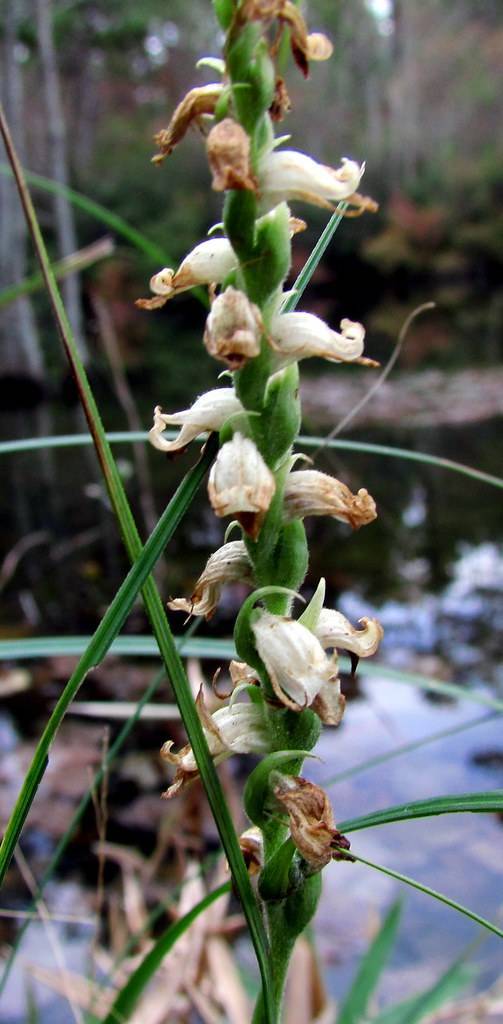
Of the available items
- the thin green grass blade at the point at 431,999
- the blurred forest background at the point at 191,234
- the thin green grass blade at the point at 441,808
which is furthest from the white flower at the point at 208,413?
the thin green grass blade at the point at 431,999

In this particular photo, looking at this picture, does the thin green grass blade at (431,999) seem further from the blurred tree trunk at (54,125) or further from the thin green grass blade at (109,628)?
the blurred tree trunk at (54,125)

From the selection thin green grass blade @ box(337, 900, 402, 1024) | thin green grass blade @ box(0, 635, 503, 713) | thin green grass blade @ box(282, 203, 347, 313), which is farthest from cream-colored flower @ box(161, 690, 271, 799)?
thin green grass blade @ box(337, 900, 402, 1024)

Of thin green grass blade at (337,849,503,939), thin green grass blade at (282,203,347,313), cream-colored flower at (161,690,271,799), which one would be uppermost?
thin green grass blade at (282,203,347,313)

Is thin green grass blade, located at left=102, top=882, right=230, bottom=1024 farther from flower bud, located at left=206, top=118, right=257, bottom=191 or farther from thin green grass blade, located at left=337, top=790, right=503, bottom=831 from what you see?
flower bud, located at left=206, top=118, right=257, bottom=191

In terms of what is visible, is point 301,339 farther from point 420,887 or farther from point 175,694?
point 420,887

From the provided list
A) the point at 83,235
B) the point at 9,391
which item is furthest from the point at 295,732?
the point at 83,235

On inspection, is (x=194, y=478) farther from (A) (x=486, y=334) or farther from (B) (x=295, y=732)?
(A) (x=486, y=334)
